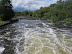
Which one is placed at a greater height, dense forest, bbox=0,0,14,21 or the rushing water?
dense forest, bbox=0,0,14,21

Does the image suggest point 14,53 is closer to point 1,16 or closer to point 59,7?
point 1,16

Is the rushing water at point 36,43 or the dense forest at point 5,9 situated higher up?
the dense forest at point 5,9

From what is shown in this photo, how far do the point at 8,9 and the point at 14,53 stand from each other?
24292 mm

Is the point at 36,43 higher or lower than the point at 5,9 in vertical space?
lower

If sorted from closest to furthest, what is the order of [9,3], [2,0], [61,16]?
[2,0] < [9,3] < [61,16]

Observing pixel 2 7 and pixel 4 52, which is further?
pixel 2 7

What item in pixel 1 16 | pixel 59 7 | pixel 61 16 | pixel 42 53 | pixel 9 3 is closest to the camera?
pixel 42 53

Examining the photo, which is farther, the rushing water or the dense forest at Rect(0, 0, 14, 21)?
the dense forest at Rect(0, 0, 14, 21)

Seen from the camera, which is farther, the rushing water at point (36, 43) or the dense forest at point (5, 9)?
the dense forest at point (5, 9)

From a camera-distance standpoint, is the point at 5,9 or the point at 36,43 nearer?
the point at 36,43

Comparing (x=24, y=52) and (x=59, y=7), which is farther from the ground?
(x=59, y=7)

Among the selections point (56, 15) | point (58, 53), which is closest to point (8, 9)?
point (56, 15)

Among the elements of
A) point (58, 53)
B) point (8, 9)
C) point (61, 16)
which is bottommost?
point (58, 53)

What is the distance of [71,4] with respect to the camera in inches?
1294
